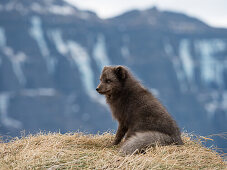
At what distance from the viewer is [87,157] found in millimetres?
5016

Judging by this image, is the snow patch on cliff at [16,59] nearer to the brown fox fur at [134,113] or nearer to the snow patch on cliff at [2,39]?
the snow patch on cliff at [2,39]

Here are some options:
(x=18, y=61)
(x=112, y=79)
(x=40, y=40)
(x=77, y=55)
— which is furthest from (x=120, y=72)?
(x=40, y=40)

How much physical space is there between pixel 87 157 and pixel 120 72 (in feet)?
8.61

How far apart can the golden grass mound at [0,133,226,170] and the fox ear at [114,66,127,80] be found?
164 centimetres

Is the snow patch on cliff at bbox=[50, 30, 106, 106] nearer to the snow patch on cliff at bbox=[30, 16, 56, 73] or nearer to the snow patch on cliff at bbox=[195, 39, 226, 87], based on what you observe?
the snow patch on cliff at bbox=[30, 16, 56, 73]

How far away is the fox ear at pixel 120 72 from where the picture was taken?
724 cm

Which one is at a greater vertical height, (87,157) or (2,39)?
(2,39)

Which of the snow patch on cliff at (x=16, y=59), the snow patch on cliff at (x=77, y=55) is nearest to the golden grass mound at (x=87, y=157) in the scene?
the snow patch on cliff at (x=16, y=59)

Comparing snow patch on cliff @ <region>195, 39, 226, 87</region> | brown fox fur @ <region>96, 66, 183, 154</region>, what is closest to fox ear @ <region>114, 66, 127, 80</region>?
brown fox fur @ <region>96, 66, 183, 154</region>

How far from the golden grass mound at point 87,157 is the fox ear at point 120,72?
5.37 feet

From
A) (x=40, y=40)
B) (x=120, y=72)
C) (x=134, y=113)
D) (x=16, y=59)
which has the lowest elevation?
(x=134, y=113)

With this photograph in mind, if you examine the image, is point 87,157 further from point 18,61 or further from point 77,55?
point 77,55

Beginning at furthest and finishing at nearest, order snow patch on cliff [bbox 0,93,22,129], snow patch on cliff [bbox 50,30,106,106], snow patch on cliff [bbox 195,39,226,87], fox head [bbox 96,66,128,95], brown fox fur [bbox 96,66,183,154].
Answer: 1. snow patch on cliff [bbox 50,30,106,106]
2. snow patch on cliff [bbox 195,39,226,87]
3. snow patch on cliff [bbox 0,93,22,129]
4. fox head [bbox 96,66,128,95]
5. brown fox fur [bbox 96,66,183,154]

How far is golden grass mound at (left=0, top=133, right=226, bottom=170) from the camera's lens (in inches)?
184
